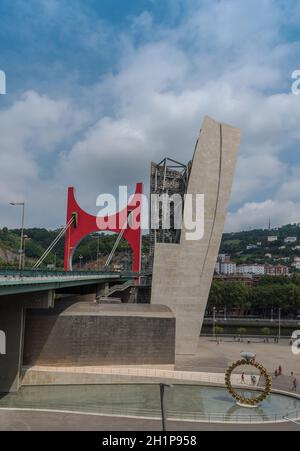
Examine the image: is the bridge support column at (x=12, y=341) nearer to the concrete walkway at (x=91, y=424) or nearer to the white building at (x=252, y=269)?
the concrete walkway at (x=91, y=424)

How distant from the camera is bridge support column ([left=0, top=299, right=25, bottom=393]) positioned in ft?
82.4

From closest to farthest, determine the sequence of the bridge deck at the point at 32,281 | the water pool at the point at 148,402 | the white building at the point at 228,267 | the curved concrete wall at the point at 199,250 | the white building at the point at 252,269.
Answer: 1. the bridge deck at the point at 32,281
2. the water pool at the point at 148,402
3. the curved concrete wall at the point at 199,250
4. the white building at the point at 252,269
5. the white building at the point at 228,267

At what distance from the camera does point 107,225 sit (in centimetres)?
5541

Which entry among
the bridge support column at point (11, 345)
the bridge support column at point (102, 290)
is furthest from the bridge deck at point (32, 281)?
the bridge support column at point (102, 290)

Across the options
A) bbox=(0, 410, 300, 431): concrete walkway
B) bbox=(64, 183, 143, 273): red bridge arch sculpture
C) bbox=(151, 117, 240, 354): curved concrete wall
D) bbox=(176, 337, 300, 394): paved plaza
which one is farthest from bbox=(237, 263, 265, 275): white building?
bbox=(0, 410, 300, 431): concrete walkway

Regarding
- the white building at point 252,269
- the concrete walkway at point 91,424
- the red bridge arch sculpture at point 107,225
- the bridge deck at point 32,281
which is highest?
the red bridge arch sculpture at point 107,225

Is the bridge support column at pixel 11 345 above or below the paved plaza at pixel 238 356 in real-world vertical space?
above

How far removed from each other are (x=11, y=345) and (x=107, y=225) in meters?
30.9

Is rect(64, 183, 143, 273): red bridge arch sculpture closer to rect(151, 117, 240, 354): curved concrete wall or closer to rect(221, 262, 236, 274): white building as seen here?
rect(151, 117, 240, 354): curved concrete wall

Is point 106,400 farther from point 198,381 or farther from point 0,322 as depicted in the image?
point 0,322

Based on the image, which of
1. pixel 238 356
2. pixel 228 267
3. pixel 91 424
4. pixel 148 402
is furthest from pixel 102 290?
pixel 228 267

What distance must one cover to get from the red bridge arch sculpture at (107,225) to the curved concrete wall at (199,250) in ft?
60.2

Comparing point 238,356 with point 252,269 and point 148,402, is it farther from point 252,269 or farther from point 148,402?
point 252,269

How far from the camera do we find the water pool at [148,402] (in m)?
19.6
